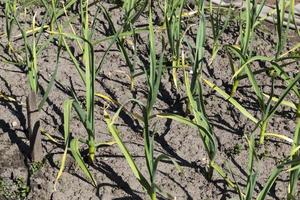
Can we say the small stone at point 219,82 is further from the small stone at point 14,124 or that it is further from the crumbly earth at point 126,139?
the small stone at point 14,124

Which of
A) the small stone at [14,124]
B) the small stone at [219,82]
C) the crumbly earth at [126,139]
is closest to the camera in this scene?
the crumbly earth at [126,139]

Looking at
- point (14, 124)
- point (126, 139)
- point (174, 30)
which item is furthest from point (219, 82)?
point (14, 124)

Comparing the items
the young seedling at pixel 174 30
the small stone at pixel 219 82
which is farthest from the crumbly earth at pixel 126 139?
the young seedling at pixel 174 30

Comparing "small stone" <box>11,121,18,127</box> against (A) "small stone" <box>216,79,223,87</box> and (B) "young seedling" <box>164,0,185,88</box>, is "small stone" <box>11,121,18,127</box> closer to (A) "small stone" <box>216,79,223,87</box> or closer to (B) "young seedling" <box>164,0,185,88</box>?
(B) "young seedling" <box>164,0,185,88</box>

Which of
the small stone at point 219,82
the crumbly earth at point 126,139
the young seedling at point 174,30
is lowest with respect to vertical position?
the crumbly earth at point 126,139

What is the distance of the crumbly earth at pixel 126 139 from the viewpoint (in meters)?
2.15

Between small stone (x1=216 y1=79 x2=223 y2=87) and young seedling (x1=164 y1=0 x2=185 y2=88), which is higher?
young seedling (x1=164 y1=0 x2=185 y2=88)

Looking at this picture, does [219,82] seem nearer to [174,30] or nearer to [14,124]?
[174,30]

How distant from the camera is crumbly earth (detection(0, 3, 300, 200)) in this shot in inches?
84.7

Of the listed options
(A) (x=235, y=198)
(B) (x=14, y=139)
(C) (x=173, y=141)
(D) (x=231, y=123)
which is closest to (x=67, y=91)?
(B) (x=14, y=139)

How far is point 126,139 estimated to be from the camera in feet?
7.75

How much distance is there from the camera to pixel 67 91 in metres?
2.58

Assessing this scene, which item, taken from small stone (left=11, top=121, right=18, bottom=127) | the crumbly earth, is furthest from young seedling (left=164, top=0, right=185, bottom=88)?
small stone (left=11, top=121, right=18, bottom=127)

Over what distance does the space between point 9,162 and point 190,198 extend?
71 cm
